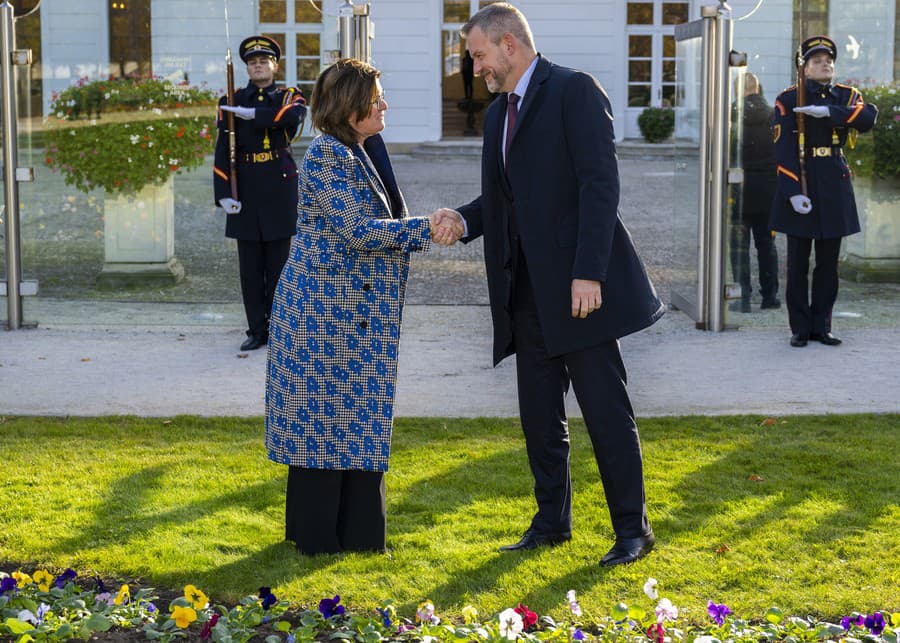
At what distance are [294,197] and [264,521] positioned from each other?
12.2 ft

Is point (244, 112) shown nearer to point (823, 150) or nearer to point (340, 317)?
point (823, 150)

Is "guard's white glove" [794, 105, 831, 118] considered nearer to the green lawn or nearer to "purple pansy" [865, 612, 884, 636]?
the green lawn

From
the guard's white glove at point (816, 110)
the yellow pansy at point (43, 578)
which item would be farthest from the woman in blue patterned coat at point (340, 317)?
the guard's white glove at point (816, 110)

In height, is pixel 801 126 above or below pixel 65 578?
above

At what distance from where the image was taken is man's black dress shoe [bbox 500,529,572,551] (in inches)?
186

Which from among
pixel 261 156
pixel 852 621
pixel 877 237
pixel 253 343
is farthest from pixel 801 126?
pixel 852 621

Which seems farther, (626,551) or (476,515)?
(476,515)

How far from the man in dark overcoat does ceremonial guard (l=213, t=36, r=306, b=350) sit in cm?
392

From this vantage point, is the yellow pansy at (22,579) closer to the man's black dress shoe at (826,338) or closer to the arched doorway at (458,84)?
the man's black dress shoe at (826,338)

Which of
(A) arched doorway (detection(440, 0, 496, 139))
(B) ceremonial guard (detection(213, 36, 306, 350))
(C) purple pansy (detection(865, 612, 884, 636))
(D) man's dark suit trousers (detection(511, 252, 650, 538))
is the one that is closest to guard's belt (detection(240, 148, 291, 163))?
(B) ceremonial guard (detection(213, 36, 306, 350))

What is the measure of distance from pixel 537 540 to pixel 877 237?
5.58m

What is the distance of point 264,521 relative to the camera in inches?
200

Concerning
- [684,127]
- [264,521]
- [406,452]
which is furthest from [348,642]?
[684,127]

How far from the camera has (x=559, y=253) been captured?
4430 mm
